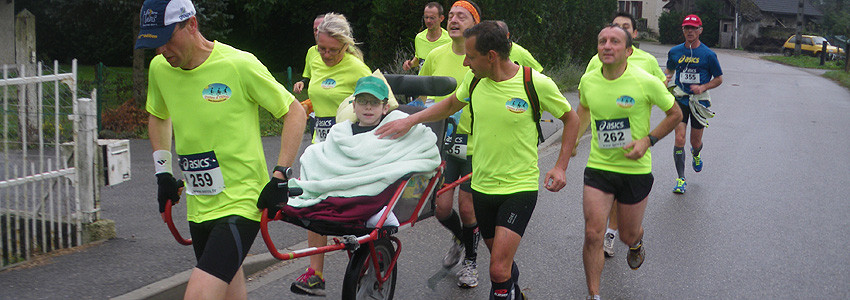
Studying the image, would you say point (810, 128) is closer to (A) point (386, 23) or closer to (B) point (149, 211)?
(A) point (386, 23)

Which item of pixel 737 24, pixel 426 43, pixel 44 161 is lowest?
pixel 44 161

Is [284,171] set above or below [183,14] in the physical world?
below

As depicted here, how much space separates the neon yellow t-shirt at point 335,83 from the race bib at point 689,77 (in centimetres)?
487

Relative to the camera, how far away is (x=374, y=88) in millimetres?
4895

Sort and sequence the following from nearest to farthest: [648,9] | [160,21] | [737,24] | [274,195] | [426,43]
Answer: [160,21]
[274,195]
[426,43]
[737,24]
[648,9]

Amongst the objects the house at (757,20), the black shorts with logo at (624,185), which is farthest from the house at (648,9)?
the black shorts with logo at (624,185)

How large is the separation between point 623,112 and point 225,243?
2952 mm

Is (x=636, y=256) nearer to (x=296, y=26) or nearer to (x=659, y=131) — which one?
(x=659, y=131)

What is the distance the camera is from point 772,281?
248 inches

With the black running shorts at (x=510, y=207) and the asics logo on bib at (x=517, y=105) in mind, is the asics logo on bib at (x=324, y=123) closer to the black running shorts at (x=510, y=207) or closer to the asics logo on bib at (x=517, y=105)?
the black running shorts at (x=510, y=207)

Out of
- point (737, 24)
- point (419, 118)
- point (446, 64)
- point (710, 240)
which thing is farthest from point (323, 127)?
point (737, 24)

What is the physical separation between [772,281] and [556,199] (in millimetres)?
3245

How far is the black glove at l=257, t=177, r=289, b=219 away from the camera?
361cm

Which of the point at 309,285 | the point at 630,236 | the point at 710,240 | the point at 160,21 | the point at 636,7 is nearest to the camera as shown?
the point at 160,21
